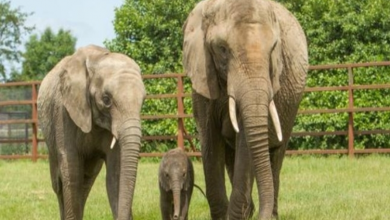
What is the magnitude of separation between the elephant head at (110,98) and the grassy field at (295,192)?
7.98 ft

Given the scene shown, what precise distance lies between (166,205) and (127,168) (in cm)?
275

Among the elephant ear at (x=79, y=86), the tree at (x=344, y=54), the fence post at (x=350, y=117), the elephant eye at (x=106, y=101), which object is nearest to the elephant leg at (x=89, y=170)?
the elephant ear at (x=79, y=86)

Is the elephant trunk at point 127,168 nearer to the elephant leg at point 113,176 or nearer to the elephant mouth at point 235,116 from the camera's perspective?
the elephant leg at point 113,176

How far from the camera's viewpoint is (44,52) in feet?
252

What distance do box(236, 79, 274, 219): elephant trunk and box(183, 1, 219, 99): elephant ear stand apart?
0.79 m

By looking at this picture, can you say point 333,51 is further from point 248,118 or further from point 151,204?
point 248,118

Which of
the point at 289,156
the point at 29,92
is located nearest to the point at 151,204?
Result: the point at 289,156

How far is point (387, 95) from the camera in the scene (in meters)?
20.8

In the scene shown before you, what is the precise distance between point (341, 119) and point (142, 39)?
865cm

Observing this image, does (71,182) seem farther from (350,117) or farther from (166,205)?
(350,117)

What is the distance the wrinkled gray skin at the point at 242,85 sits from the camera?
7891 mm

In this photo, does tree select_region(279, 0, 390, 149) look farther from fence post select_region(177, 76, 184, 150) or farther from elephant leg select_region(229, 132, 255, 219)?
elephant leg select_region(229, 132, 255, 219)

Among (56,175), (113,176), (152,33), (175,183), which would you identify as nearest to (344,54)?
(152,33)

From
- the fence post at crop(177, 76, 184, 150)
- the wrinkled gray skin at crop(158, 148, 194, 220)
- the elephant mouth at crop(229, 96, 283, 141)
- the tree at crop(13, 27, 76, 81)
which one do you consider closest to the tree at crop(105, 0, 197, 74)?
the fence post at crop(177, 76, 184, 150)
